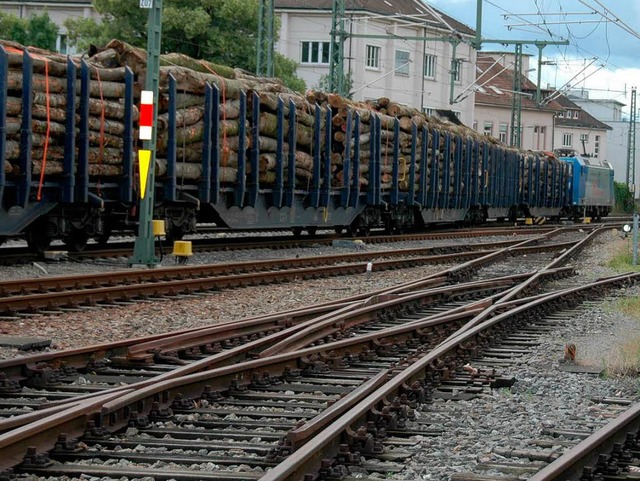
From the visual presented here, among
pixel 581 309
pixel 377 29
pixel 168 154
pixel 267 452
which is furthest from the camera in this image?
pixel 377 29

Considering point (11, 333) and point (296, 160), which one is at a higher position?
point (296, 160)

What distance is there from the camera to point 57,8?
59.2m

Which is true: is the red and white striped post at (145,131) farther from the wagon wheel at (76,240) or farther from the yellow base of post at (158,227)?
the wagon wheel at (76,240)

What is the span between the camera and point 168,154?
18.8 meters

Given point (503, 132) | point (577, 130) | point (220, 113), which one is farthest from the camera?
point (577, 130)

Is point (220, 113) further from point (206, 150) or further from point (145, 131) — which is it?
point (145, 131)

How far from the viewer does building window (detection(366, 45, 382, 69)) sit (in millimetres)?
60281

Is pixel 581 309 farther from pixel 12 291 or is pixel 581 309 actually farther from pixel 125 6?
pixel 125 6

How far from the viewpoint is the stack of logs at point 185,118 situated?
53.1ft

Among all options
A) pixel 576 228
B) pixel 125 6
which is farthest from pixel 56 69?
pixel 125 6

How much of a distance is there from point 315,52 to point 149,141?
4385cm

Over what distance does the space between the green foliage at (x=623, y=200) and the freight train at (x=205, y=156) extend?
177ft

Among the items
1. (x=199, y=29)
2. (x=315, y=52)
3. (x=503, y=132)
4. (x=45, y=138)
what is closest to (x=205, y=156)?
(x=45, y=138)

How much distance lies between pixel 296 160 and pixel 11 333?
13.2 metres
